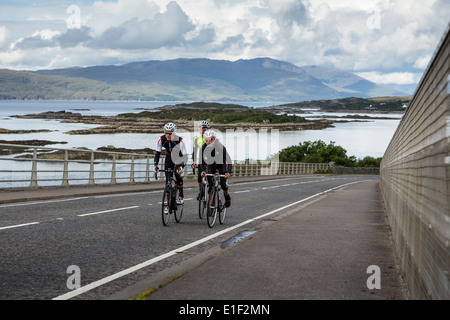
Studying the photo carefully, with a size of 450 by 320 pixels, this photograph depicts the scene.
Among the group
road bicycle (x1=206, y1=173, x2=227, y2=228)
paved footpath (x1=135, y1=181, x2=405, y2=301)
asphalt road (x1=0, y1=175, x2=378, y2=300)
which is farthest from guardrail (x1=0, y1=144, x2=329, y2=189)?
paved footpath (x1=135, y1=181, x2=405, y2=301)

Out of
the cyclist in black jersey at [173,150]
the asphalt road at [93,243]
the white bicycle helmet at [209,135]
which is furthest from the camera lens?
the cyclist in black jersey at [173,150]

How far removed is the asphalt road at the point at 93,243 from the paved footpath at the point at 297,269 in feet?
2.42

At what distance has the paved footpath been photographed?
5656mm

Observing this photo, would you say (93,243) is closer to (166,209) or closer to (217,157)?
(166,209)

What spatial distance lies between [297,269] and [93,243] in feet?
12.2

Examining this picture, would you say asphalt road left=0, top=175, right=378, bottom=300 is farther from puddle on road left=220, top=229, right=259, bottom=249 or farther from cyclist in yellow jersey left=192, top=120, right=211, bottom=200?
cyclist in yellow jersey left=192, top=120, right=211, bottom=200

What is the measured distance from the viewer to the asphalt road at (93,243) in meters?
6.44

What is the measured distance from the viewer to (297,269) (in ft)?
22.7

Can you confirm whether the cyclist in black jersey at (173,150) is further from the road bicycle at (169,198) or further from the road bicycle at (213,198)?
the road bicycle at (213,198)

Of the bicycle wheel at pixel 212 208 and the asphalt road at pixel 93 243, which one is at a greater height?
the bicycle wheel at pixel 212 208

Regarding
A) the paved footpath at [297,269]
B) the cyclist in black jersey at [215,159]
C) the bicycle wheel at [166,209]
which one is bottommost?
the paved footpath at [297,269]

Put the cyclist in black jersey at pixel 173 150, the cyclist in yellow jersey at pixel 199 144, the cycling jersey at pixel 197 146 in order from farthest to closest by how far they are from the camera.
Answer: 1. the cycling jersey at pixel 197 146
2. the cyclist in yellow jersey at pixel 199 144
3. the cyclist in black jersey at pixel 173 150

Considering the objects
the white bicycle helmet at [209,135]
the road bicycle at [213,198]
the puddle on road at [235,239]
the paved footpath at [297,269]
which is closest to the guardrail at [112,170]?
the road bicycle at [213,198]

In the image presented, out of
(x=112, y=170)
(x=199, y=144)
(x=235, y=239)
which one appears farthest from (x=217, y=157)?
(x=112, y=170)
